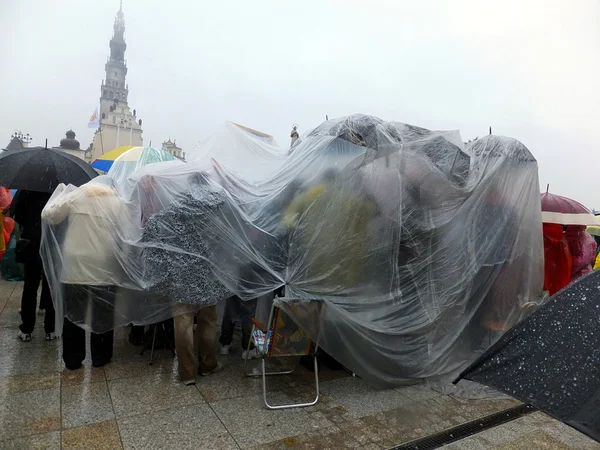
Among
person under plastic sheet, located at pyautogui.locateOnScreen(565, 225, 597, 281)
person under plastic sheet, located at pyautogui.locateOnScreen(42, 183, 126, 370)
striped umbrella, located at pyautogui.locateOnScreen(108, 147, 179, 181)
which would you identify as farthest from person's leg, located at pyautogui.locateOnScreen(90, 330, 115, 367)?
person under plastic sheet, located at pyautogui.locateOnScreen(565, 225, 597, 281)

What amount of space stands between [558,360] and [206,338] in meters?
2.92

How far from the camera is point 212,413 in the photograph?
3.15 meters

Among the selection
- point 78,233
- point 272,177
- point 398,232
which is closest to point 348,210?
point 398,232

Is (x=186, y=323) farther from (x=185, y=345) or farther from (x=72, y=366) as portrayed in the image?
(x=72, y=366)

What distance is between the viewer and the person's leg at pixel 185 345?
351 centimetres

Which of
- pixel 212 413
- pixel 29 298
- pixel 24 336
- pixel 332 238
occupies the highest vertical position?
pixel 332 238

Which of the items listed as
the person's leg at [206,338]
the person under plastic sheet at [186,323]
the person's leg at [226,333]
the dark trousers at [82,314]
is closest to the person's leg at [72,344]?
the dark trousers at [82,314]

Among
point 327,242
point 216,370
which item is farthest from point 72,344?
point 327,242

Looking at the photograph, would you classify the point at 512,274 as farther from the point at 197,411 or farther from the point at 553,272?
the point at 197,411

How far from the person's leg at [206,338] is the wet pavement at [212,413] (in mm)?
124

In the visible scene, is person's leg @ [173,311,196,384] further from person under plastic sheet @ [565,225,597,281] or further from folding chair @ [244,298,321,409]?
person under plastic sheet @ [565,225,597,281]

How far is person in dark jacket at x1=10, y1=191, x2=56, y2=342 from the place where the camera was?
4.19m

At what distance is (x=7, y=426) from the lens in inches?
110

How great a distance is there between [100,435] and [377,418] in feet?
6.46
